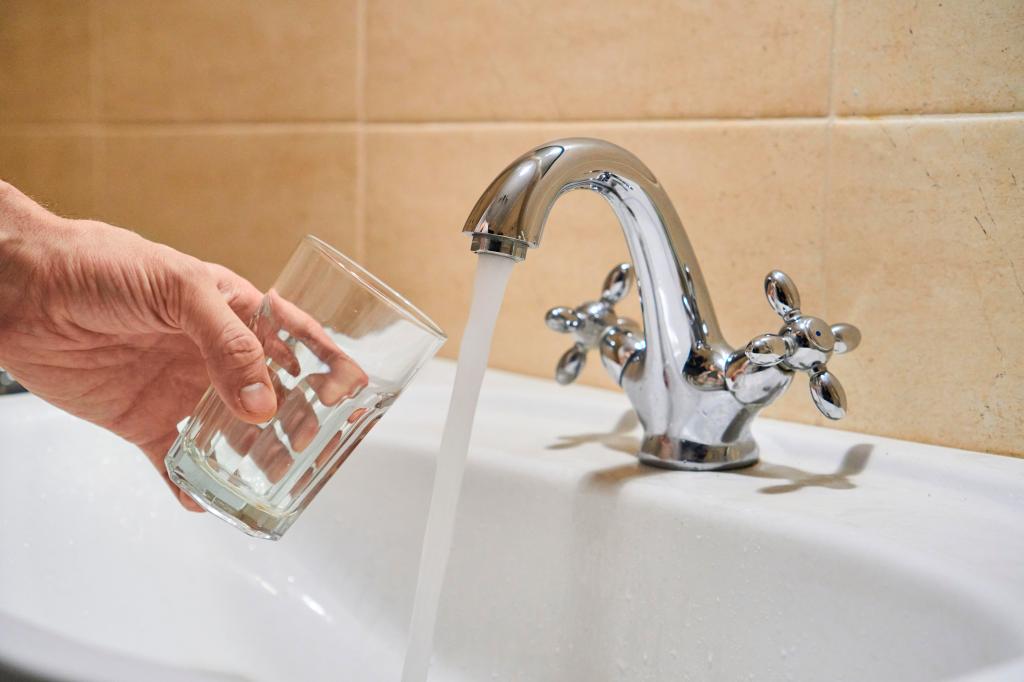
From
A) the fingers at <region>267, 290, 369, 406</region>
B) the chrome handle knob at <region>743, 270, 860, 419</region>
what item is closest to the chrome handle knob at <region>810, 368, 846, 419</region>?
the chrome handle knob at <region>743, 270, 860, 419</region>

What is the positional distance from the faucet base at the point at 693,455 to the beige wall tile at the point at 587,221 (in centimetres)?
11

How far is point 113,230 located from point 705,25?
42cm

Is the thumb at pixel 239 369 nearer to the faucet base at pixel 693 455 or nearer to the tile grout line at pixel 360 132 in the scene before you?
the faucet base at pixel 693 455

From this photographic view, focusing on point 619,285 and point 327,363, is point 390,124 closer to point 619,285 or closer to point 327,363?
point 619,285

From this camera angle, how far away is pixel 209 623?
62 centimetres

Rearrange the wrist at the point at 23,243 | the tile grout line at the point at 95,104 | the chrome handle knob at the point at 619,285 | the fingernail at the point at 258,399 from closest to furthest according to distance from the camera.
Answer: the fingernail at the point at 258,399, the wrist at the point at 23,243, the chrome handle knob at the point at 619,285, the tile grout line at the point at 95,104

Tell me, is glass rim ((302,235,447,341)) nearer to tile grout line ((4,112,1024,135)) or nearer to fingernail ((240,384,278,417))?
fingernail ((240,384,278,417))

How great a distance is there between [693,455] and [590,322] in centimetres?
11

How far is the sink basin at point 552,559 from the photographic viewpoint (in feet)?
1.48

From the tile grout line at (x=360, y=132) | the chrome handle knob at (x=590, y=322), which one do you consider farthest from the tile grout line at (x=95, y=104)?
the chrome handle knob at (x=590, y=322)

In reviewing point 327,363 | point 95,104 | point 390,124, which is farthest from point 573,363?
point 95,104

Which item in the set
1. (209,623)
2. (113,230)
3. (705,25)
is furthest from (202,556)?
(705,25)

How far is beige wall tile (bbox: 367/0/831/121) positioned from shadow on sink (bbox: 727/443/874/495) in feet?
0.74

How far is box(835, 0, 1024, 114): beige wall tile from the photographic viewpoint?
568 mm
